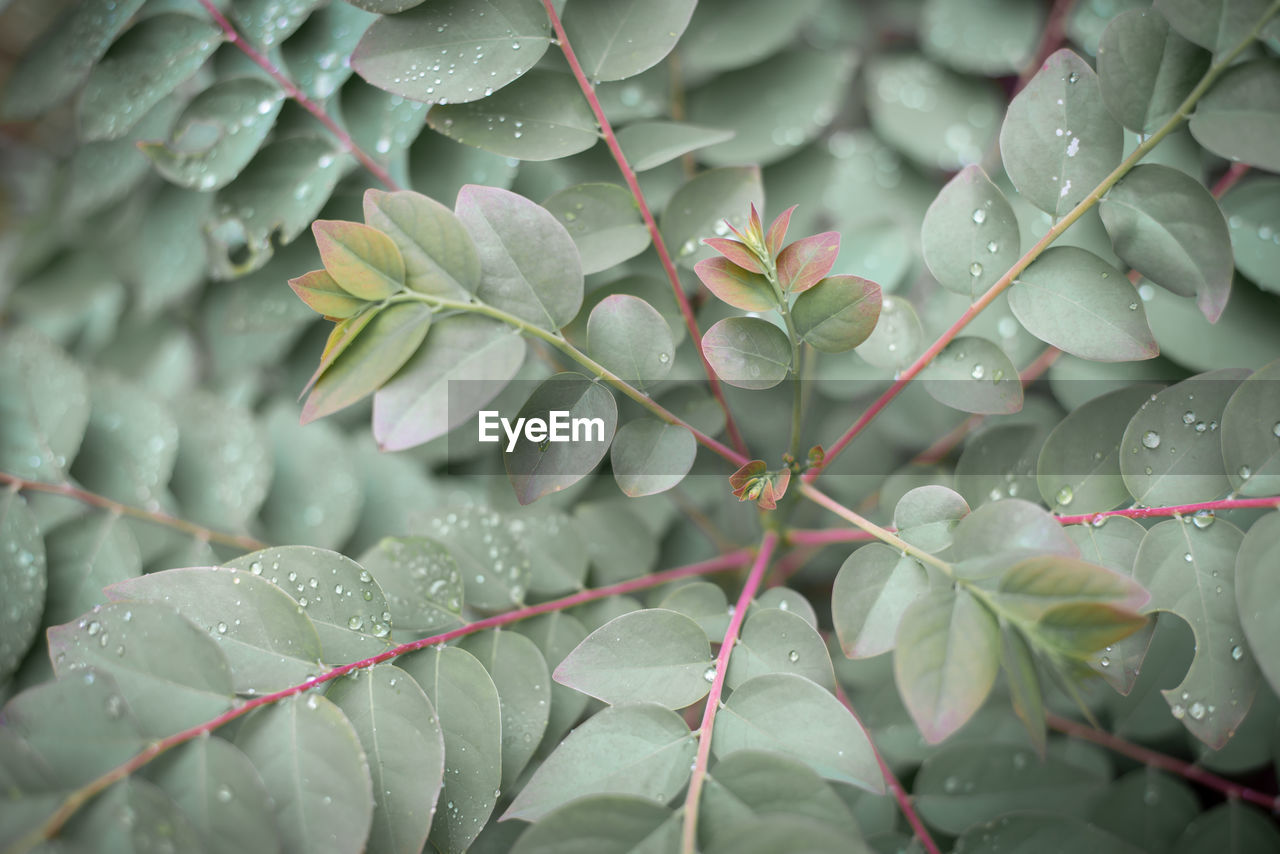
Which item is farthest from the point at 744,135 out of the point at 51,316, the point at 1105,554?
the point at 51,316

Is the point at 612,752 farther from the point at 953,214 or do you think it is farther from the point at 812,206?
the point at 812,206

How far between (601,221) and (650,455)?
0.18 m

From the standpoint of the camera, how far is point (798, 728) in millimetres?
402

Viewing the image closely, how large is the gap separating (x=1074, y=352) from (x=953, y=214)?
116 millimetres

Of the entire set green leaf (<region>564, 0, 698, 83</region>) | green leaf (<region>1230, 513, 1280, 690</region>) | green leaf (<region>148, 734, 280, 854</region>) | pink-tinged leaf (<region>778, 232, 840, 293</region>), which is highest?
green leaf (<region>564, 0, 698, 83</region>)

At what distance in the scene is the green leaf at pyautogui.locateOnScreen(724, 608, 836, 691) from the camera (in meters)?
0.44

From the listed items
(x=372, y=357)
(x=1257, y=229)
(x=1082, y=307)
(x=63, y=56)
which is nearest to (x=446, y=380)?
(x=372, y=357)

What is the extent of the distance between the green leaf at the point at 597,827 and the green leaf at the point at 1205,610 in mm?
307

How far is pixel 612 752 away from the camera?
41 cm

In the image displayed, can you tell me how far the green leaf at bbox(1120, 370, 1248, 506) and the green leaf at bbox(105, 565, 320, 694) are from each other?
516mm

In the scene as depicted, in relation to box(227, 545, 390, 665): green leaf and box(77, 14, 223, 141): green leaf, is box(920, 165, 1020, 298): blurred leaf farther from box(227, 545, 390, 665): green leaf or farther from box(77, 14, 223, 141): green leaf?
box(77, 14, 223, 141): green leaf

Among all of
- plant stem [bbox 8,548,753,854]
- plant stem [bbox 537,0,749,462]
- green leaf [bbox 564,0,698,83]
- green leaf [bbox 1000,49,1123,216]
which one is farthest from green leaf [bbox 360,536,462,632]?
green leaf [bbox 1000,49,1123,216]

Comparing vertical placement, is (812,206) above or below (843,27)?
below

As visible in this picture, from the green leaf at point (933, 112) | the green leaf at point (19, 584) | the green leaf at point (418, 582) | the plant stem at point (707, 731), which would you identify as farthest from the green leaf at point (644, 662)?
the green leaf at point (933, 112)
